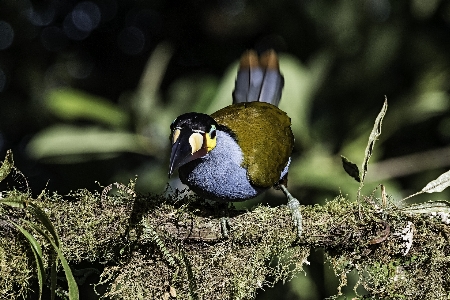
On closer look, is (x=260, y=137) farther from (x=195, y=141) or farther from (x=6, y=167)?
(x=6, y=167)

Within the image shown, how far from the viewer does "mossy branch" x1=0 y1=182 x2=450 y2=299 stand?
1.43 metres

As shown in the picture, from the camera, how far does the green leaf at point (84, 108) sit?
7.80ft

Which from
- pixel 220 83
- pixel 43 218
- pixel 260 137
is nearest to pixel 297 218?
pixel 260 137

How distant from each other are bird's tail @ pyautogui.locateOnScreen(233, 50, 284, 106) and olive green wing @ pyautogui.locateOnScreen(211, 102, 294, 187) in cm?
34

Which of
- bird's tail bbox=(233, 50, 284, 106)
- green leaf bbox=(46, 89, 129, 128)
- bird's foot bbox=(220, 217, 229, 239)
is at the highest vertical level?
bird's tail bbox=(233, 50, 284, 106)

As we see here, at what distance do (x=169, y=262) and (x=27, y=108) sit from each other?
7.31ft

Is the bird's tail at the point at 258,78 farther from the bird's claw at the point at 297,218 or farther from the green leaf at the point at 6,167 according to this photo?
the green leaf at the point at 6,167

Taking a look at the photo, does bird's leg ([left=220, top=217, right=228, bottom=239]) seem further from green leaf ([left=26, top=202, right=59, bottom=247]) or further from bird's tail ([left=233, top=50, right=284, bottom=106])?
bird's tail ([left=233, top=50, right=284, bottom=106])

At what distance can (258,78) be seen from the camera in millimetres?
2572

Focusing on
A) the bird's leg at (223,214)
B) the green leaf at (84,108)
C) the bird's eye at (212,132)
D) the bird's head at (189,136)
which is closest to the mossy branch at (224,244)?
the bird's leg at (223,214)

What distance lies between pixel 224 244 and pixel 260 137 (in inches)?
22.8

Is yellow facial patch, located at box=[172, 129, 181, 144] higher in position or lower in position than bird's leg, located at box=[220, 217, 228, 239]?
higher

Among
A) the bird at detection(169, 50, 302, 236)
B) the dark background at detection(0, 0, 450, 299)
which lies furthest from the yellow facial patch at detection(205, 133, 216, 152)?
the dark background at detection(0, 0, 450, 299)

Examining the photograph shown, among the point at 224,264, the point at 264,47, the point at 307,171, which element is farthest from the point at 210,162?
the point at 264,47
